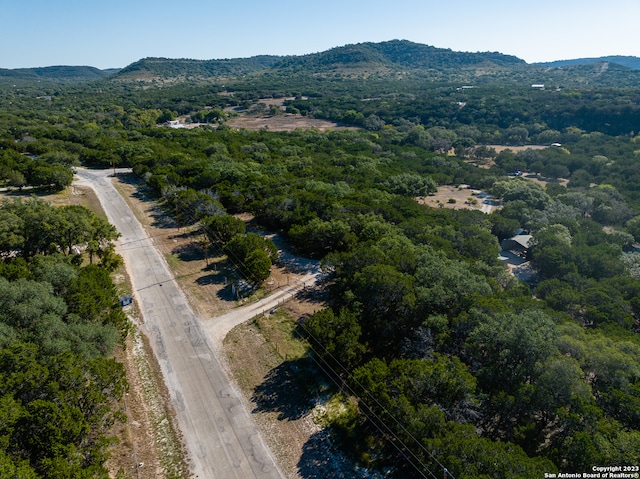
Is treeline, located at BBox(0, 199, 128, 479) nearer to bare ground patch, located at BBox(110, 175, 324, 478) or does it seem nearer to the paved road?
the paved road

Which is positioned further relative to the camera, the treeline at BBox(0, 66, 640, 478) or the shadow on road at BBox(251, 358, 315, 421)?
the shadow on road at BBox(251, 358, 315, 421)

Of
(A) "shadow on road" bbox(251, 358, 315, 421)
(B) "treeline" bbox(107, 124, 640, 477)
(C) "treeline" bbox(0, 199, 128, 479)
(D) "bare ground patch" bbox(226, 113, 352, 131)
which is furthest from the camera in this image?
(D) "bare ground patch" bbox(226, 113, 352, 131)

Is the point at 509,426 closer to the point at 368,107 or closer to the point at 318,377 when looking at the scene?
the point at 318,377

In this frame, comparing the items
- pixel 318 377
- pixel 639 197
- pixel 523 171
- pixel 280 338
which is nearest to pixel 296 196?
pixel 280 338

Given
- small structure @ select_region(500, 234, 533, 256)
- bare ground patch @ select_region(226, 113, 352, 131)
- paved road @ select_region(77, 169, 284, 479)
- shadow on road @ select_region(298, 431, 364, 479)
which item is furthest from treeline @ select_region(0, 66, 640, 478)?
bare ground patch @ select_region(226, 113, 352, 131)

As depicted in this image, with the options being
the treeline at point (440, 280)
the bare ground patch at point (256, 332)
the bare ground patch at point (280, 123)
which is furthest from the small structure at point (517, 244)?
the bare ground patch at point (280, 123)
